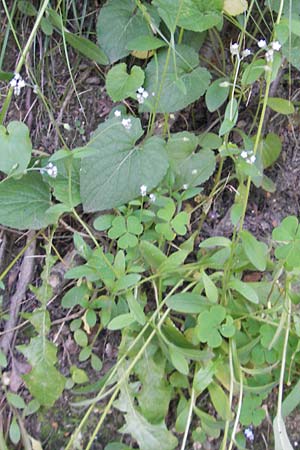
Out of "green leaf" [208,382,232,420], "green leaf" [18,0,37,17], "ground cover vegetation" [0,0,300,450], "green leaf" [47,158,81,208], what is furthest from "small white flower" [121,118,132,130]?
"green leaf" [208,382,232,420]

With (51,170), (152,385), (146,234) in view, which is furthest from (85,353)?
(51,170)

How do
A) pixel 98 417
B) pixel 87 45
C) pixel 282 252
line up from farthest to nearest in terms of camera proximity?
pixel 87 45
pixel 98 417
pixel 282 252

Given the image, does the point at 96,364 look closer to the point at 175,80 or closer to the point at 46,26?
the point at 175,80

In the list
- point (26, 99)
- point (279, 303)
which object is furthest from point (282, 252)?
point (26, 99)

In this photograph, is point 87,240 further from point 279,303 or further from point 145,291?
point 279,303

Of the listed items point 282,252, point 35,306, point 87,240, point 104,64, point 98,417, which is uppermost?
point 104,64

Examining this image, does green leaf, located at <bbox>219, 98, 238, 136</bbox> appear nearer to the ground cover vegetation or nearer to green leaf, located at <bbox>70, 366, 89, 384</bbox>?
the ground cover vegetation
